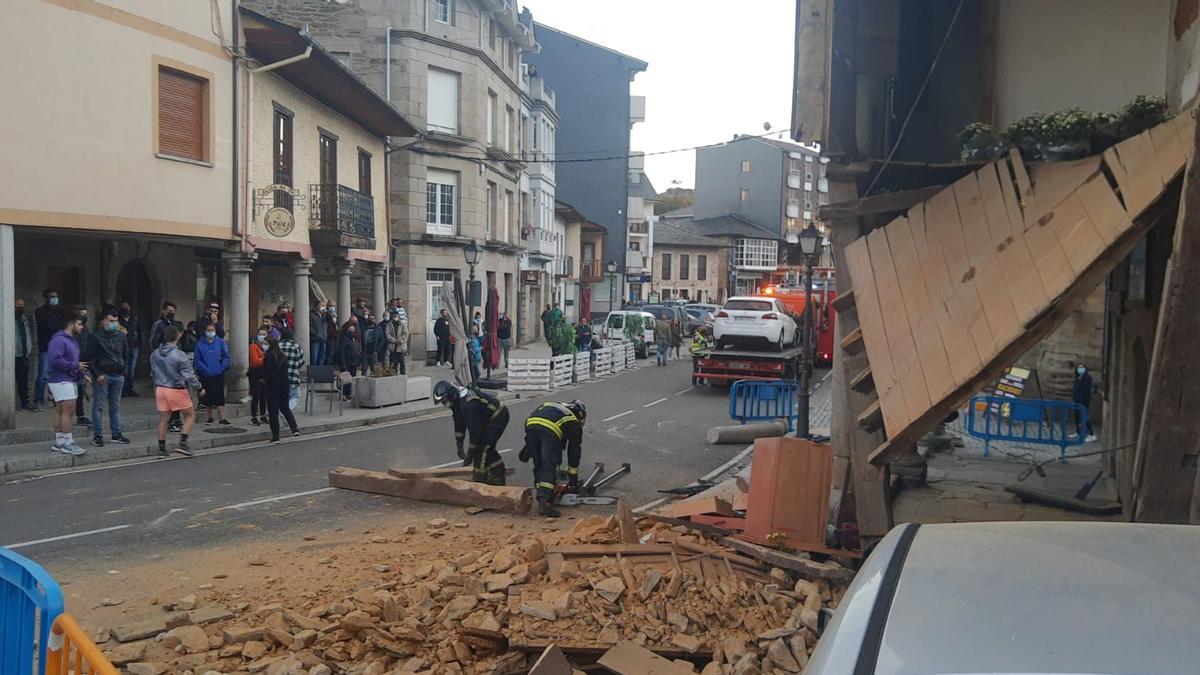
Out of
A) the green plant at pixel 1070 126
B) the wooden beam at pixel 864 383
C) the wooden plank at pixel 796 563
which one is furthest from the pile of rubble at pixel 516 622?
the green plant at pixel 1070 126

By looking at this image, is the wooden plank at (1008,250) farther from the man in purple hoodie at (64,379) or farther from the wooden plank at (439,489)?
the man in purple hoodie at (64,379)

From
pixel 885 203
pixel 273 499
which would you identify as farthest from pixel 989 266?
pixel 273 499

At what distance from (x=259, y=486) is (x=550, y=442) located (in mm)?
3824

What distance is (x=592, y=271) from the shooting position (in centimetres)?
5409

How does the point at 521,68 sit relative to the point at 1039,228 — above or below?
above

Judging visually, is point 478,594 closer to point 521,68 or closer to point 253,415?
point 253,415

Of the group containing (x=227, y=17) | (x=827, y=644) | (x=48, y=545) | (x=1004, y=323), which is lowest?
(x=48, y=545)

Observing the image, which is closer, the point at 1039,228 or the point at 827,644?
the point at 827,644

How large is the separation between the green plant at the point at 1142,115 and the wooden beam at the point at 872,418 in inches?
122

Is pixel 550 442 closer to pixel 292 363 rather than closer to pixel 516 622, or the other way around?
pixel 516 622

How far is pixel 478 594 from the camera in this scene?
6.11 metres

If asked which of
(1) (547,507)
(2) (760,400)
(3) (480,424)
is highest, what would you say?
(3) (480,424)

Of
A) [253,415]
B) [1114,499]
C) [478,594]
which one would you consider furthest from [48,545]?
[1114,499]

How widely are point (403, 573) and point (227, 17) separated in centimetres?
1341
